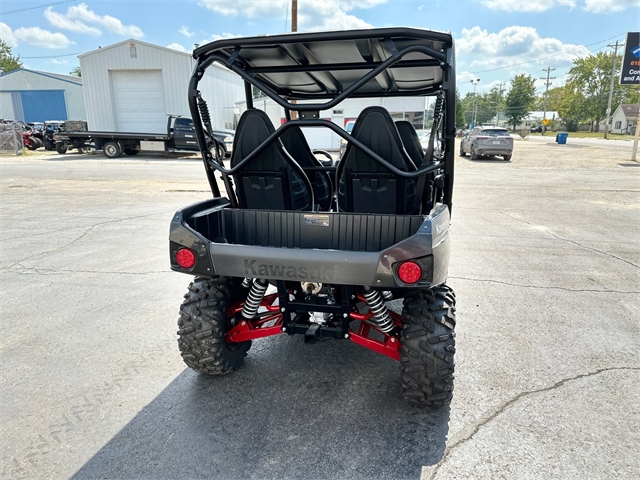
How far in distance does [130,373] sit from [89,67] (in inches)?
1096

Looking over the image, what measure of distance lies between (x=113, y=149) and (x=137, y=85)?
6.52 metres

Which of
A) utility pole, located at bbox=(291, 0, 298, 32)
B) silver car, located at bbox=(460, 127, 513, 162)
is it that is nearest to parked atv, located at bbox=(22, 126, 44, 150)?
utility pole, located at bbox=(291, 0, 298, 32)

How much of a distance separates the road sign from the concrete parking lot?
1616 cm

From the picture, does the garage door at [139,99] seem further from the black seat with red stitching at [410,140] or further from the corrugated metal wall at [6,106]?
the black seat with red stitching at [410,140]

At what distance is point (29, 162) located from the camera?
1978 cm

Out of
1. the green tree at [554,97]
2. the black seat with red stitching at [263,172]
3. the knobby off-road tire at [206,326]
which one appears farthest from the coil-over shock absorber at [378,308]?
the green tree at [554,97]

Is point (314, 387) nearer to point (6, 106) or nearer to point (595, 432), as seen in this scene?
point (595, 432)

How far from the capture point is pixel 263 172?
3.40m

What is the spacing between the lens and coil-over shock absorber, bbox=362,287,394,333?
8.86ft

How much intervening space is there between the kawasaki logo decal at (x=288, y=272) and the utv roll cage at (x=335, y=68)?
0.83 meters

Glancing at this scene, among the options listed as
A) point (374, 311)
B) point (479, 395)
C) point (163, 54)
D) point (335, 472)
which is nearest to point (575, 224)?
point (479, 395)

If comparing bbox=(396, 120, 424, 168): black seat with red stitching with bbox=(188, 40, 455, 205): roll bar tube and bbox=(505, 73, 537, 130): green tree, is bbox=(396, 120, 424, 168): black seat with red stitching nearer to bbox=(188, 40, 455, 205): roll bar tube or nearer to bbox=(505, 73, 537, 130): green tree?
bbox=(188, 40, 455, 205): roll bar tube

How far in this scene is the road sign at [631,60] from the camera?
718 inches

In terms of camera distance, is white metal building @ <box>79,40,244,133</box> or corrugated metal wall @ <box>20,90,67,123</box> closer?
white metal building @ <box>79,40,244,133</box>
